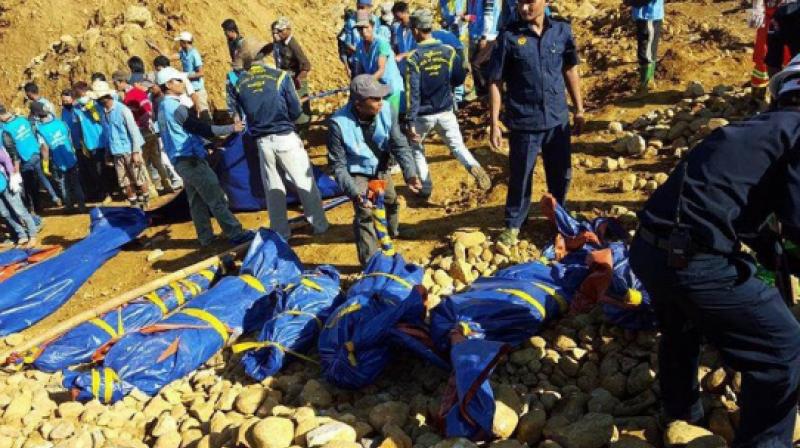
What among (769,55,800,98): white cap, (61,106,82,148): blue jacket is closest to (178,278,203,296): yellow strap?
(61,106,82,148): blue jacket

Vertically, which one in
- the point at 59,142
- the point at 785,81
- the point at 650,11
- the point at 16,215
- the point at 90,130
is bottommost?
the point at 16,215

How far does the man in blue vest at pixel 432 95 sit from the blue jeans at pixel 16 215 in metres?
4.71

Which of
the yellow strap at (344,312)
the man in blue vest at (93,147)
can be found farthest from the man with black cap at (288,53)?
the yellow strap at (344,312)

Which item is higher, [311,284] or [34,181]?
[34,181]

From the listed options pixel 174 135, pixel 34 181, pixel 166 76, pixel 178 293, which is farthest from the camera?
pixel 34 181

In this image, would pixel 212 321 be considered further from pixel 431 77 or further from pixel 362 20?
pixel 362 20

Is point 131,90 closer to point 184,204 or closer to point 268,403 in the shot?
point 184,204

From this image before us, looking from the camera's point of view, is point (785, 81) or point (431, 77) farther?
point (431, 77)

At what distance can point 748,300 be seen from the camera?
2.37 meters

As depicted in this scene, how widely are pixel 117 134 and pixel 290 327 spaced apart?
178 inches

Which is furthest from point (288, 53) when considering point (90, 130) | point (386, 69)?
point (90, 130)

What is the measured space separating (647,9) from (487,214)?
314cm

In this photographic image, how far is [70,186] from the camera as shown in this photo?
877cm

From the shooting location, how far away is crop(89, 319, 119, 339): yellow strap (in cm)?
504
